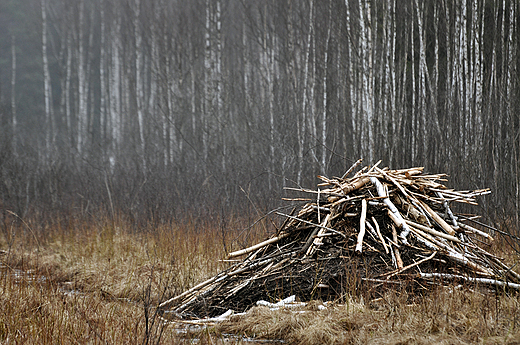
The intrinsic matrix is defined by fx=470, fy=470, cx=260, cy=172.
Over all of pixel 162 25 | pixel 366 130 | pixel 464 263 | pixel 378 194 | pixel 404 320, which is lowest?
pixel 404 320

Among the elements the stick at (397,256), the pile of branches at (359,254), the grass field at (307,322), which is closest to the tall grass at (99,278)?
the grass field at (307,322)

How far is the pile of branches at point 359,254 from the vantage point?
366 cm

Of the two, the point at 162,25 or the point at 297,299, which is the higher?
the point at 162,25

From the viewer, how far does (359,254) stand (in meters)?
3.80

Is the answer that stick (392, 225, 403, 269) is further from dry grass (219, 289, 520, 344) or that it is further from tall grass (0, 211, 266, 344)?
tall grass (0, 211, 266, 344)

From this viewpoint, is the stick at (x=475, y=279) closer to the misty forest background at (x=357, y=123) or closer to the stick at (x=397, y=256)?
the stick at (x=397, y=256)

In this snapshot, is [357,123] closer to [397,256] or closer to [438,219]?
[438,219]

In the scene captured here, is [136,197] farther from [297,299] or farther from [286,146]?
[297,299]

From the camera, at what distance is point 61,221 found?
8.57 meters

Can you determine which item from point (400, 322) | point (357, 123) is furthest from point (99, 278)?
point (357, 123)

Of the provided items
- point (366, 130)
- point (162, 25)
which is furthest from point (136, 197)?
point (162, 25)

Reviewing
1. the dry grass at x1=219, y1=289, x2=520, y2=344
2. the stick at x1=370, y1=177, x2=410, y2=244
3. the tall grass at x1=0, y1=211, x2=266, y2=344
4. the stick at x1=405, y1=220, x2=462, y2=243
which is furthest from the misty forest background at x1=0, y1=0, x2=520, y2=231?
the dry grass at x1=219, y1=289, x2=520, y2=344

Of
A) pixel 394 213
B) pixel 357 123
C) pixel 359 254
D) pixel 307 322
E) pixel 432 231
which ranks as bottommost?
pixel 307 322

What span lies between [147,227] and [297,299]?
4304mm
